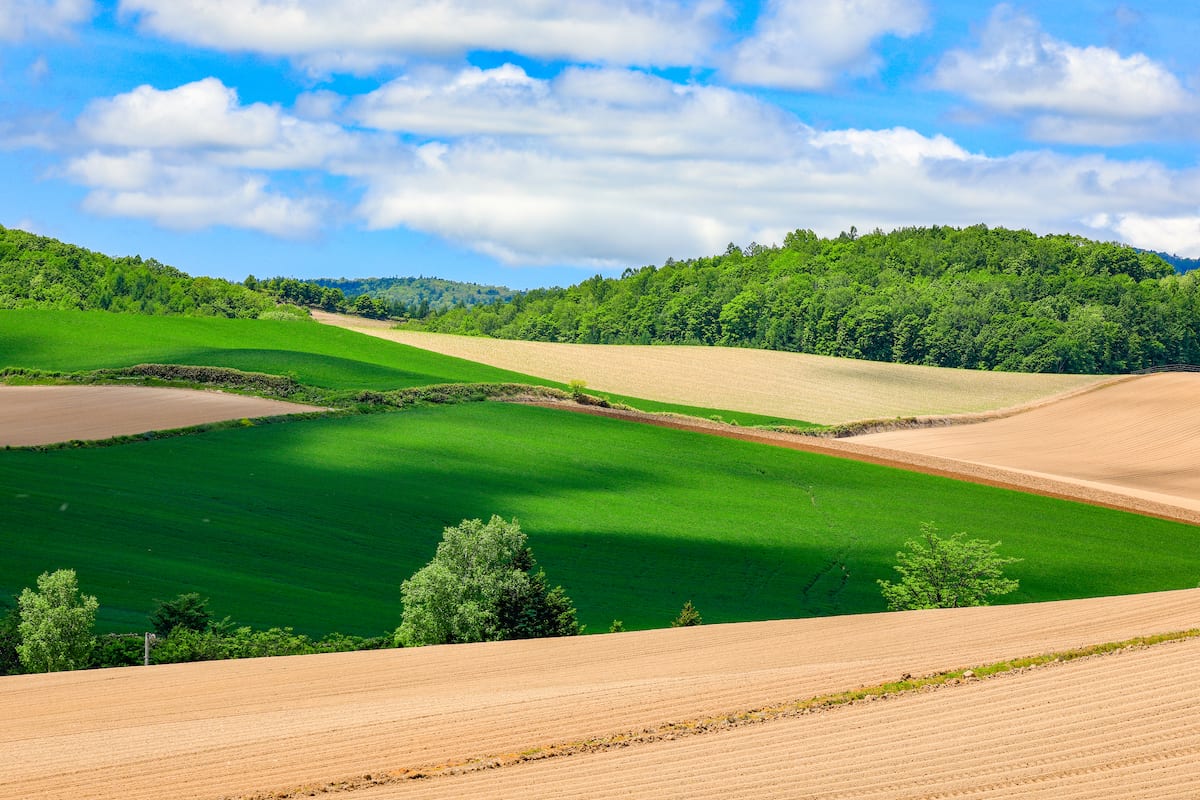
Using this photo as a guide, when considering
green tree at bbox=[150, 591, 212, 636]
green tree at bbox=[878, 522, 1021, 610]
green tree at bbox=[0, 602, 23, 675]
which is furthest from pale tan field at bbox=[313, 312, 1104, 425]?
green tree at bbox=[0, 602, 23, 675]

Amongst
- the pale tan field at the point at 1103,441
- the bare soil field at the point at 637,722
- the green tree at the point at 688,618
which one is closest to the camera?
the bare soil field at the point at 637,722

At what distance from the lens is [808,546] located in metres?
49.6

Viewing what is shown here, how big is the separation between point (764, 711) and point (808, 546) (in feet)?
94.2

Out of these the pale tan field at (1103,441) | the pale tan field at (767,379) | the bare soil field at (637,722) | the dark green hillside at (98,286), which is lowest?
the bare soil field at (637,722)

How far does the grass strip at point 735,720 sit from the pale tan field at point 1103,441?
136 ft

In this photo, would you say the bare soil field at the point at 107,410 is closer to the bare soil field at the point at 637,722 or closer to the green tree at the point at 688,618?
the green tree at the point at 688,618

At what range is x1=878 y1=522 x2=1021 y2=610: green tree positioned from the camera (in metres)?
43.2

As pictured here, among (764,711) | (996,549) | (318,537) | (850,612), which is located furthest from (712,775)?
(996,549)

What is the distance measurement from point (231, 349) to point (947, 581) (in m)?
56.7

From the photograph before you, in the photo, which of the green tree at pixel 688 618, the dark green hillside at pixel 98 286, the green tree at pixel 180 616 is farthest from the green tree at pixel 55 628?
the dark green hillside at pixel 98 286

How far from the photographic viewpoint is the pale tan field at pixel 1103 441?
227ft

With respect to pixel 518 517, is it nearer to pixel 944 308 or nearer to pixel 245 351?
pixel 245 351

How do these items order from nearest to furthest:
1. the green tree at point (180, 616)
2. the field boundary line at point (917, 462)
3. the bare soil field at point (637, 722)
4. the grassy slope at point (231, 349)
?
the bare soil field at point (637, 722)
the green tree at point (180, 616)
the field boundary line at point (917, 462)
the grassy slope at point (231, 349)

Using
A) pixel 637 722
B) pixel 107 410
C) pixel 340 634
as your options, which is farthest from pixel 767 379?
pixel 637 722
